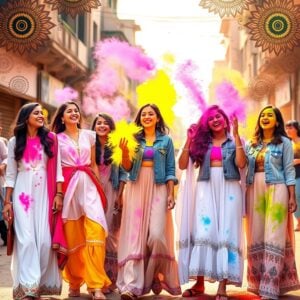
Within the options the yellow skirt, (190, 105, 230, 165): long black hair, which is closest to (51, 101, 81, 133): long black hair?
the yellow skirt

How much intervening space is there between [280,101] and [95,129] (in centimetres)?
918

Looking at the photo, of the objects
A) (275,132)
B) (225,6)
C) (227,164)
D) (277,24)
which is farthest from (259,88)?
(227,164)

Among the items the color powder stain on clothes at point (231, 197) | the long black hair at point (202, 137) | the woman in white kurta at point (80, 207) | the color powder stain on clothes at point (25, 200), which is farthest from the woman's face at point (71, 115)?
the color powder stain on clothes at point (231, 197)

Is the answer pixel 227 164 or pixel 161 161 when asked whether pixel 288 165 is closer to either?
pixel 227 164

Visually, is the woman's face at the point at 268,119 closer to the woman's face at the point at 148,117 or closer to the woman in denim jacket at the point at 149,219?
the woman in denim jacket at the point at 149,219

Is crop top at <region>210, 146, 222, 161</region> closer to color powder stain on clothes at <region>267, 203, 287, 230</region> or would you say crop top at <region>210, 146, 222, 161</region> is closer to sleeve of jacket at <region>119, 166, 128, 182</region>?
color powder stain on clothes at <region>267, 203, 287, 230</region>

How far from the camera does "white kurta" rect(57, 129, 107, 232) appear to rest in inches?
236

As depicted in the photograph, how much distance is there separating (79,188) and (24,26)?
101 inches

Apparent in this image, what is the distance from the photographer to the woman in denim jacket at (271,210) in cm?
595

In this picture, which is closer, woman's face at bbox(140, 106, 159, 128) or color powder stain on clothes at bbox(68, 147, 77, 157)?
color powder stain on clothes at bbox(68, 147, 77, 157)

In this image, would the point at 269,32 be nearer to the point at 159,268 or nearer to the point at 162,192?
the point at 162,192

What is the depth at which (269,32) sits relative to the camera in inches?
297

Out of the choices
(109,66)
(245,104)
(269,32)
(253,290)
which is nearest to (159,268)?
(253,290)

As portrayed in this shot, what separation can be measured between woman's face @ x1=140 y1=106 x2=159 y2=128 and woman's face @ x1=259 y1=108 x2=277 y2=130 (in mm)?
1068
